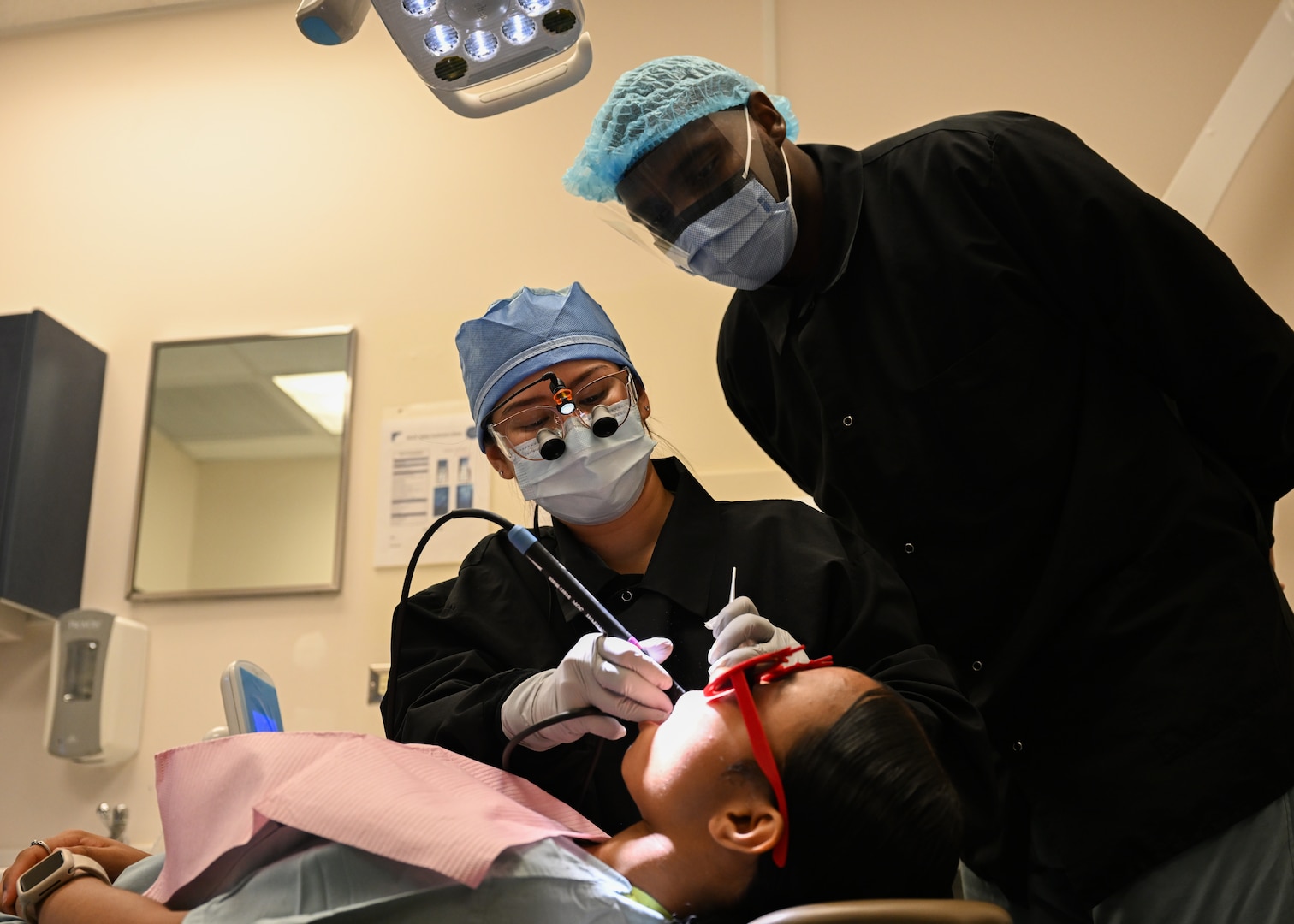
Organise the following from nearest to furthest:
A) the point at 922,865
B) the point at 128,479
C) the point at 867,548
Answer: the point at 922,865 → the point at 867,548 → the point at 128,479

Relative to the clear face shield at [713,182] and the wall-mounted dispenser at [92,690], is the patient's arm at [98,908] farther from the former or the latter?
the wall-mounted dispenser at [92,690]

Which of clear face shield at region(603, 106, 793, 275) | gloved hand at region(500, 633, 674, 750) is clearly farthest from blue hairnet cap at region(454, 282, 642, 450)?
gloved hand at region(500, 633, 674, 750)

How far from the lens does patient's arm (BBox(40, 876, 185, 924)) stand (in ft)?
3.68

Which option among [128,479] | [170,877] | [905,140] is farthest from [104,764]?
[905,140]

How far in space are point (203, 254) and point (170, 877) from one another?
2.53 metres

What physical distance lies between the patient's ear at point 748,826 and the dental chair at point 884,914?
0.67 feet

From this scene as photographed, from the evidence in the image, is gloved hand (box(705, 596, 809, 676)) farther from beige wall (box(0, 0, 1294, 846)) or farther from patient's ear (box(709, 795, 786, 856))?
beige wall (box(0, 0, 1294, 846))

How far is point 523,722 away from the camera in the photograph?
4.30 feet

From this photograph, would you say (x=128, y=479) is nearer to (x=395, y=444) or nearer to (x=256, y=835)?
(x=395, y=444)

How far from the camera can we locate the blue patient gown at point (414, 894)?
1.02 meters

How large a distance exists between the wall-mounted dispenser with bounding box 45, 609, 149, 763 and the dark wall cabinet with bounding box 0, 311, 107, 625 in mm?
149

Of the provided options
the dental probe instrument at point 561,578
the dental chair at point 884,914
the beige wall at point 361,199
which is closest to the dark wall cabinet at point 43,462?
the beige wall at point 361,199

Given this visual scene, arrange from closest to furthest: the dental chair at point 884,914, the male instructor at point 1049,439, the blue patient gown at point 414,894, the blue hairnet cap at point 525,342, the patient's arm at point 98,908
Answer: the dental chair at point 884,914
the blue patient gown at point 414,894
the patient's arm at point 98,908
the male instructor at point 1049,439
the blue hairnet cap at point 525,342

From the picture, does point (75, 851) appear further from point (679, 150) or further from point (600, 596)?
point (679, 150)
